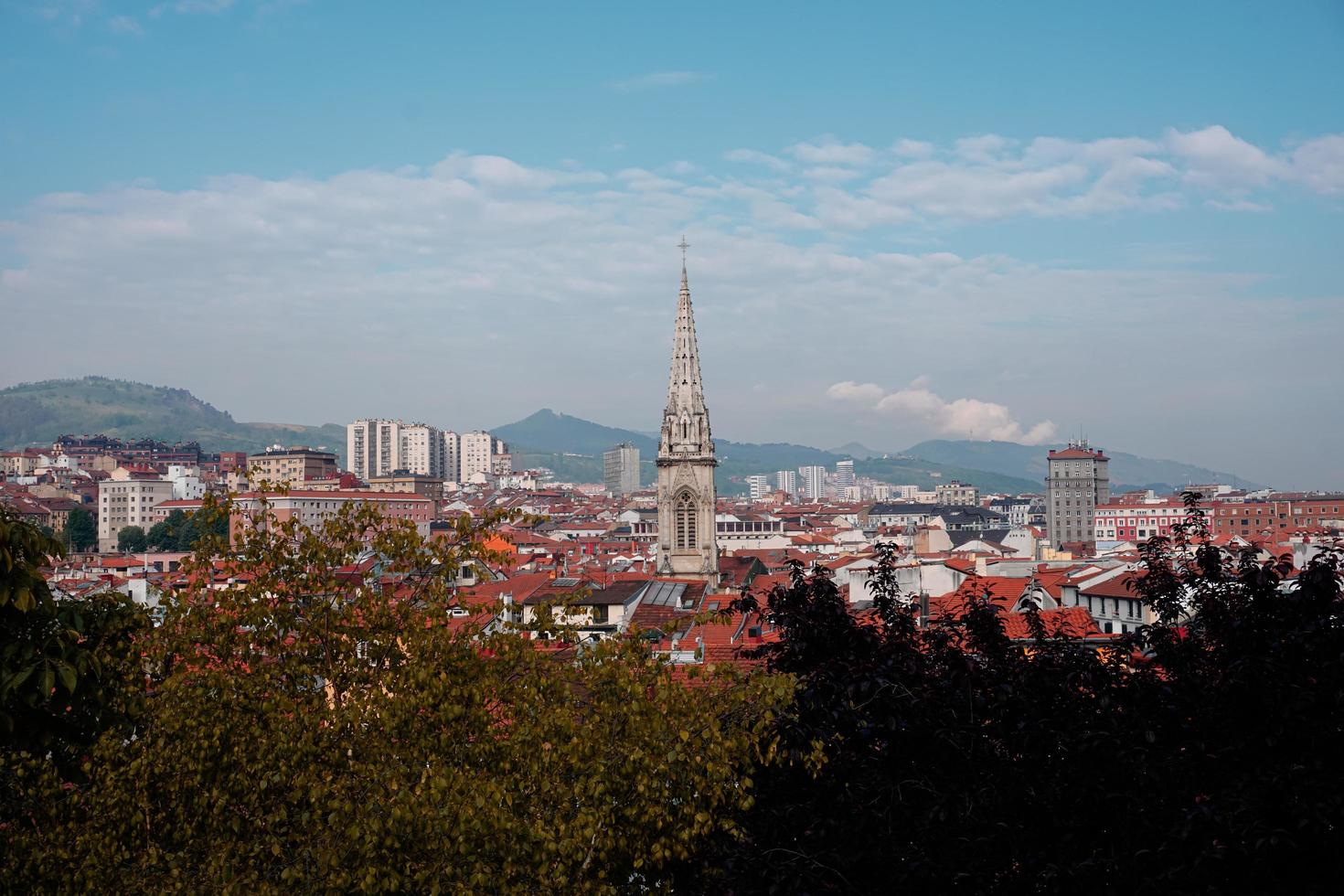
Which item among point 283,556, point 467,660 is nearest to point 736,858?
point 467,660

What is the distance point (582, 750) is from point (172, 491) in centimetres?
16102

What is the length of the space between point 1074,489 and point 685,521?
355 feet

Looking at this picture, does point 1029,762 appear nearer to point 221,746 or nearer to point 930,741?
point 930,741

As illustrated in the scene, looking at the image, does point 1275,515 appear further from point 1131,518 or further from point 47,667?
point 47,667

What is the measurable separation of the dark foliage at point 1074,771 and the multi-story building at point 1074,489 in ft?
485

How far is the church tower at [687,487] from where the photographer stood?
5778 centimetres

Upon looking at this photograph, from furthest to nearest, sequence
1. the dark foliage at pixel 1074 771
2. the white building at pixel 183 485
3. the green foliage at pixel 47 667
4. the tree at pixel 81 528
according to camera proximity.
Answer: the white building at pixel 183 485
the tree at pixel 81 528
the green foliage at pixel 47 667
the dark foliage at pixel 1074 771

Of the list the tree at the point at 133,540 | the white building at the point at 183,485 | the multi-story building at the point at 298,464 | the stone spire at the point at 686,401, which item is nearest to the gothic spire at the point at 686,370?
the stone spire at the point at 686,401

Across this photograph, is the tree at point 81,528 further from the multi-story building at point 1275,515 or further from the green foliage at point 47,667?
the green foliage at point 47,667

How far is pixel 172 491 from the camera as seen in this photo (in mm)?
159750

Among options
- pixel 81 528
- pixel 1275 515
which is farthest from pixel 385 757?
pixel 1275 515

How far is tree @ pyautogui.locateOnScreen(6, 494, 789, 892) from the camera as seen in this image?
10055 mm

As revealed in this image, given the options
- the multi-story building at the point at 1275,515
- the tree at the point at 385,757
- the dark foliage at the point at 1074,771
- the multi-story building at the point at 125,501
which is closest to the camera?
the dark foliage at the point at 1074,771

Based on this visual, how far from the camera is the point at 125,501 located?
15250 centimetres
